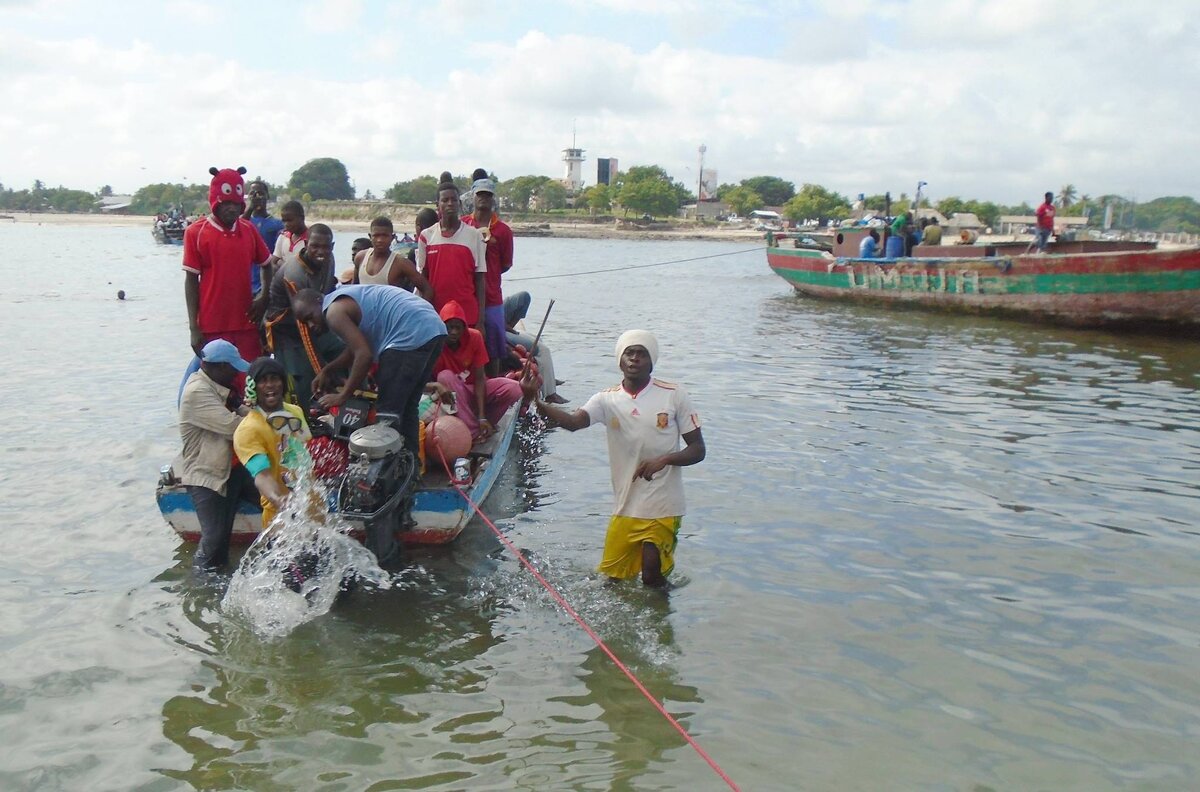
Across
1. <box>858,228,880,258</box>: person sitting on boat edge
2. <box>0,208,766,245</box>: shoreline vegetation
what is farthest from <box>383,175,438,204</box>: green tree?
<box>858,228,880,258</box>: person sitting on boat edge

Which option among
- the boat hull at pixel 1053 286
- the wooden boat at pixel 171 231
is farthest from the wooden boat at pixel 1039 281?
the wooden boat at pixel 171 231

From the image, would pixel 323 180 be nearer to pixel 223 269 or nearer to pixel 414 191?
pixel 414 191

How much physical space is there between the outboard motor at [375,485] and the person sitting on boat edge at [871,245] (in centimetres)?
2162

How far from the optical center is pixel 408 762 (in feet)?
14.5

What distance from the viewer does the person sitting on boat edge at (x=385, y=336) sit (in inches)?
241

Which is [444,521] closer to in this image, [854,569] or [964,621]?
[854,569]

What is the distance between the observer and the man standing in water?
5.46 meters

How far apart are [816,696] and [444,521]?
9.34ft

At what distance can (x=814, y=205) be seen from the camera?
125 m

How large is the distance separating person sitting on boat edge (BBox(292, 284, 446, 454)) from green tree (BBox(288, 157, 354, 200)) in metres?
141

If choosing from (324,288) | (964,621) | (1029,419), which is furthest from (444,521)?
(1029,419)

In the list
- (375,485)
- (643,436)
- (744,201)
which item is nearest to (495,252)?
(375,485)

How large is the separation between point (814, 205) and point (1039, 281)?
356 feet

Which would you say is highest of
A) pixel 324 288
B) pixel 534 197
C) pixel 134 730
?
pixel 534 197
